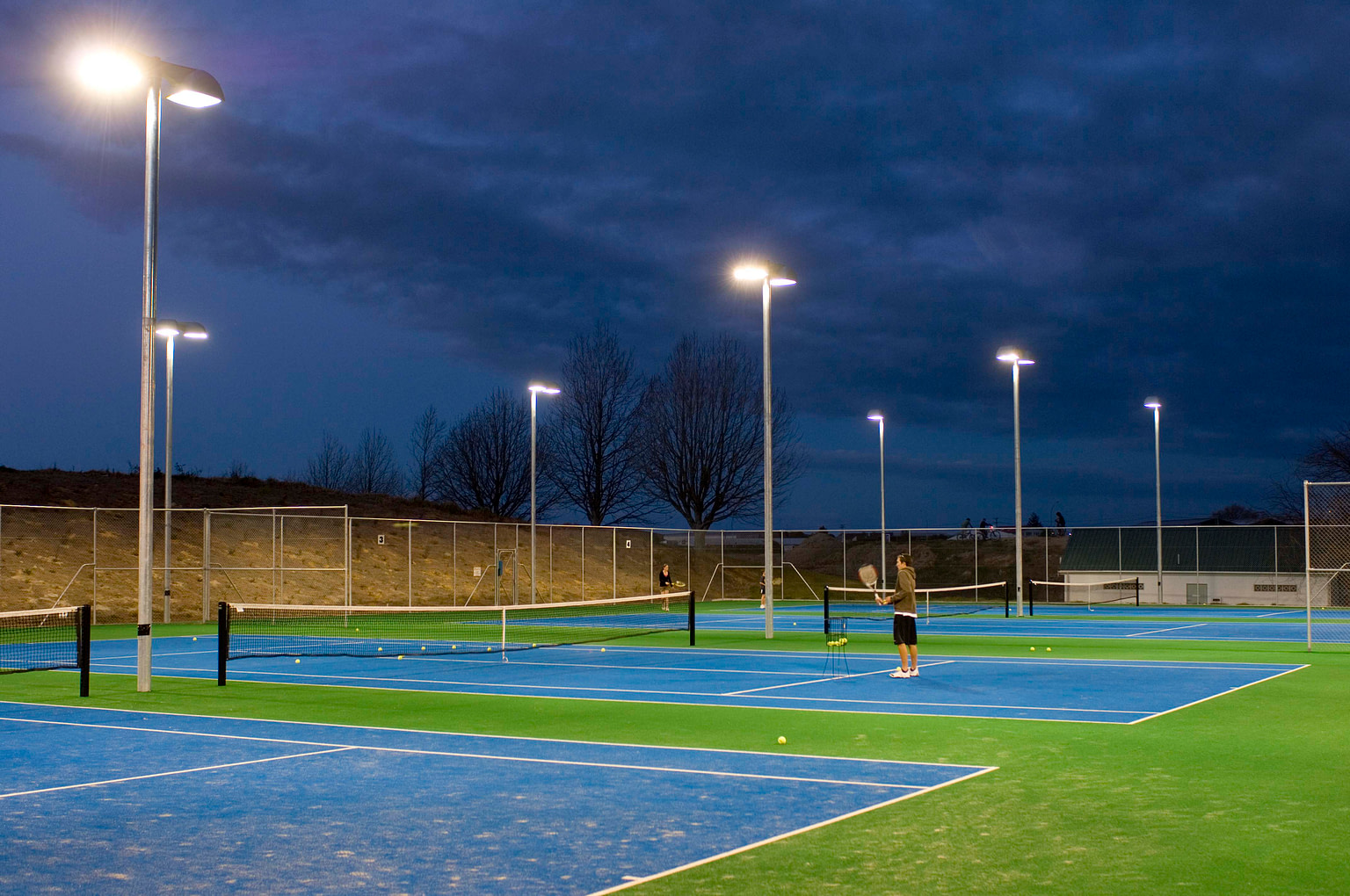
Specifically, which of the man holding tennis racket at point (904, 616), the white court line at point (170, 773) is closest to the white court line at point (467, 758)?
the white court line at point (170, 773)

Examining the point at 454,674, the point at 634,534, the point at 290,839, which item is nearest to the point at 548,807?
the point at 290,839

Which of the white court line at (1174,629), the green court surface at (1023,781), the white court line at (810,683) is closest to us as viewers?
the green court surface at (1023,781)

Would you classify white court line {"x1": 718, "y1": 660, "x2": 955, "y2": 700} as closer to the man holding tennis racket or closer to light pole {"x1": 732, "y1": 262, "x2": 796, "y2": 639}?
the man holding tennis racket

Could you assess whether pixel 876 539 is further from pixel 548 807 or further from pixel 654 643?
pixel 548 807

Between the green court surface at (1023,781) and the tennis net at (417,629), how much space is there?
4082 mm

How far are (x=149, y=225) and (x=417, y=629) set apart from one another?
678 inches

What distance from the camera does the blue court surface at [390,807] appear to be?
6867mm

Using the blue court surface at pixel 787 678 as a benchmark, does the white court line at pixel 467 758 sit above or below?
above

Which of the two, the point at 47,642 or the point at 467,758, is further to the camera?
the point at 47,642

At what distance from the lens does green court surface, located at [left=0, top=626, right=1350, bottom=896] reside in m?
6.66

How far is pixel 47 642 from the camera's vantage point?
26.6 metres

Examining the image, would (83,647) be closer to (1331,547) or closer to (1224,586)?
(1331,547)

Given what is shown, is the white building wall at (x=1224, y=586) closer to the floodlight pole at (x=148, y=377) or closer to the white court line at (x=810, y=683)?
the white court line at (x=810, y=683)

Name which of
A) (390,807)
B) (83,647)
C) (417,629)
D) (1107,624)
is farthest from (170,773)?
(1107,624)
